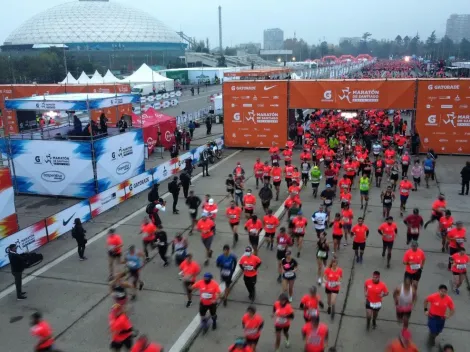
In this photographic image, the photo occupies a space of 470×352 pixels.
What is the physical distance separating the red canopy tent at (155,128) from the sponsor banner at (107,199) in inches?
344

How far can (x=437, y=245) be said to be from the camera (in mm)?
12719

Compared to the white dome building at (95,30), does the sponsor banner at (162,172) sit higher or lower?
lower

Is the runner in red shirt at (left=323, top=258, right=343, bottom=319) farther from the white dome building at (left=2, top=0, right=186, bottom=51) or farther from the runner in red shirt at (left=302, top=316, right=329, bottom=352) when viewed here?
the white dome building at (left=2, top=0, right=186, bottom=51)

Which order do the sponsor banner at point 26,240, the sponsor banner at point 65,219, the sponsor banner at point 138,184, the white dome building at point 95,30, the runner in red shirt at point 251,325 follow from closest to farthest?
the runner in red shirt at point 251,325
the sponsor banner at point 26,240
the sponsor banner at point 65,219
the sponsor banner at point 138,184
the white dome building at point 95,30

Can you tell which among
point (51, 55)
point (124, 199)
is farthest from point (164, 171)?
point (51, 55)

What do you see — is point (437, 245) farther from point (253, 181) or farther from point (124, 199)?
point (124, 199)

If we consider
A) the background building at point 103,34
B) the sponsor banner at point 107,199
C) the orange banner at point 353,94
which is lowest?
the sponsor banner at point 107,199

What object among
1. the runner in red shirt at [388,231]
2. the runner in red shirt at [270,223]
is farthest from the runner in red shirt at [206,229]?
the runner in red shirt at [388,231]

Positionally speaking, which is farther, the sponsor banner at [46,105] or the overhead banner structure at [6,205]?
the sponsor banner at [46,105]

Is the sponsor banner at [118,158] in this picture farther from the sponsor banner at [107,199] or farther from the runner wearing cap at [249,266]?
the runner wearing cap at [249,266]

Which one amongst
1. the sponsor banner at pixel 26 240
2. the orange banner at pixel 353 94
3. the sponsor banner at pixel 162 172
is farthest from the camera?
the orange banner at pixel 353 94

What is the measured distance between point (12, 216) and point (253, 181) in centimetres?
1008

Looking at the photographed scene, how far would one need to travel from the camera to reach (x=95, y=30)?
479 ft

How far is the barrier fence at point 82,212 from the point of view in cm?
1262
